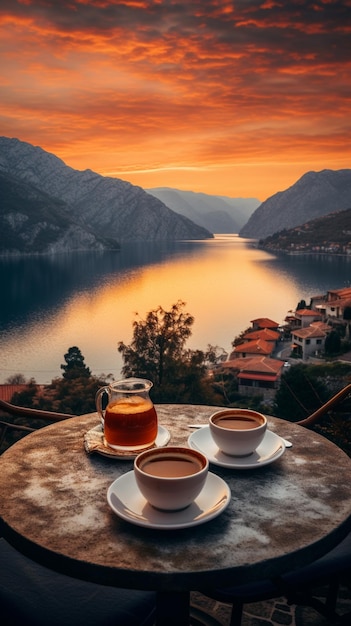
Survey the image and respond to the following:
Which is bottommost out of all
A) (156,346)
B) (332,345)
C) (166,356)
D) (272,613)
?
(332,345)

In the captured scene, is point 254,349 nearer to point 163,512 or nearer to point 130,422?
point 130,422

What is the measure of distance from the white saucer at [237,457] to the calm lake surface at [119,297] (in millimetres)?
34007

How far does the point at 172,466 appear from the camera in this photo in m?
1.21

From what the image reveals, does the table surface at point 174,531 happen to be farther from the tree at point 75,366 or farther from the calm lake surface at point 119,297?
the calm lake surface at point 119,297

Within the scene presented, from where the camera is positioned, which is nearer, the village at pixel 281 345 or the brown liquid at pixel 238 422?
the brown liquid at pixel 238 422

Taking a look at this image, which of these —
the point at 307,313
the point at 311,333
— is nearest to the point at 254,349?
the point at 311,333

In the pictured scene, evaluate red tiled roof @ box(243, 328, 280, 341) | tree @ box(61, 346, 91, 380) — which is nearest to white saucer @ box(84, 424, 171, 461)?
tree @ box(61, 346, 91, 380)

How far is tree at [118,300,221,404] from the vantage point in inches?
955

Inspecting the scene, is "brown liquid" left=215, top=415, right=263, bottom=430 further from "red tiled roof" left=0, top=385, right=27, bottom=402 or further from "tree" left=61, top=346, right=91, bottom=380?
"tree" left=61, top=346, right=91, bottom=380

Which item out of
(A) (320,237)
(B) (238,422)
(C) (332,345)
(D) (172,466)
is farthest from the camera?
(A) (320,237)

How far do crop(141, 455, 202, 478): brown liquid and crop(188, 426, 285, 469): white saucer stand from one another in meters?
0.25

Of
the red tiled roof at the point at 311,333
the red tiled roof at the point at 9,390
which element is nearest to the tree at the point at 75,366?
the red tiled roof at the point at 9,390

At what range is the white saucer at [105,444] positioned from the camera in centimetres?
151

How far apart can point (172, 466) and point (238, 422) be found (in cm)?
40
